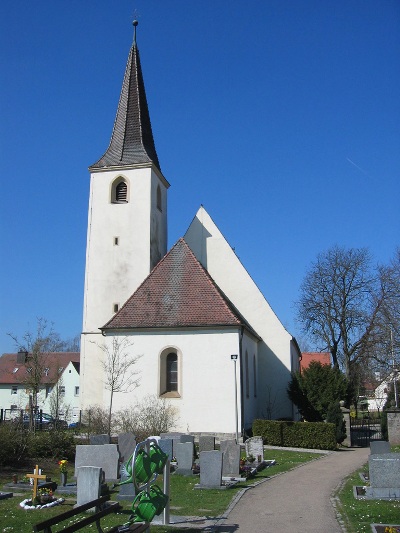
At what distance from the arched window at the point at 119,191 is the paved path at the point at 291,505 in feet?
59.0

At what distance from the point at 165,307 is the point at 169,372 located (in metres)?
2.89

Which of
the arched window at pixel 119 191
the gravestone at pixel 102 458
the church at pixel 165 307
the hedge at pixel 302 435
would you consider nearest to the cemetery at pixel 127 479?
the gravestone at pixel 102 458

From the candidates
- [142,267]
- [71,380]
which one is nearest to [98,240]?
[142,267]

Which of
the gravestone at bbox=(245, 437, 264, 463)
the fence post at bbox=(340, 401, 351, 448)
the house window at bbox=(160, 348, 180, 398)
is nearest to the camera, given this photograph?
the gravestone at bbox=(245, 437, 264, 463)

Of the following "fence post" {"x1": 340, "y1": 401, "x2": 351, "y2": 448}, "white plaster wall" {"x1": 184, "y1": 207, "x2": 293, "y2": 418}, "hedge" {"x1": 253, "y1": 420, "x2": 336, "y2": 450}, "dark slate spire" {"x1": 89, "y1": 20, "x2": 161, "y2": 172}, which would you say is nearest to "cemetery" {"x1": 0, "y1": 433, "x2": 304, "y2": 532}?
"hedge" {"x1": 253, "y1": 420, "x2": 336, "y2": 450}

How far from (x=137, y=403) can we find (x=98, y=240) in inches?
388

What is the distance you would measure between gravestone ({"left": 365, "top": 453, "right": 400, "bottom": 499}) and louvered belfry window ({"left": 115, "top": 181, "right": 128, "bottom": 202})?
21.4 meters

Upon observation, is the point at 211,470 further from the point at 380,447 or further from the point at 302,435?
the point at 302,435

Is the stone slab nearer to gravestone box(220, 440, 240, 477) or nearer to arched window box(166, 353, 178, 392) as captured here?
gravestone box(220, 440, 240, 477)

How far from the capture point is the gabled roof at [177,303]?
2350cm

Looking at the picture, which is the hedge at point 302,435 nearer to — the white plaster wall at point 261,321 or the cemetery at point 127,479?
the cemetery at point 127,479

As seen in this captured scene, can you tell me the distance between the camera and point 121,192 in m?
30.1

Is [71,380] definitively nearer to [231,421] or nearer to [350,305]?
[350,305]

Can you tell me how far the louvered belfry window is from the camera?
29.9 m
